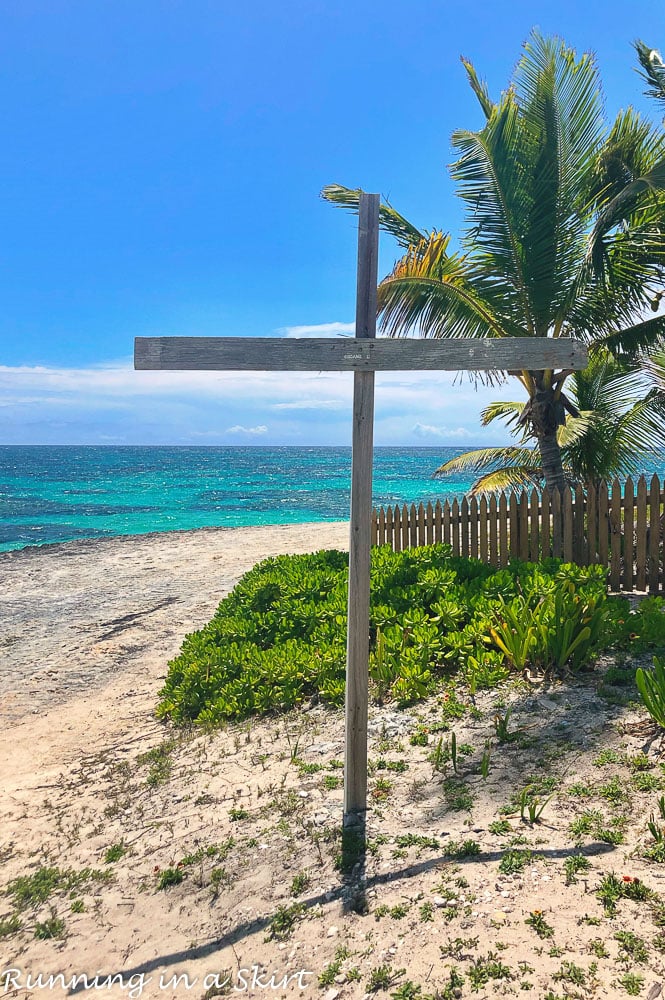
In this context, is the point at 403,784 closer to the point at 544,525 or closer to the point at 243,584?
the point at 243,584

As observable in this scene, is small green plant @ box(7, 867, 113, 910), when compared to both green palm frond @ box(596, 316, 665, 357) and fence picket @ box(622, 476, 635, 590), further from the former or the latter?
green palm frond @ box(596, 316, 665, 357)

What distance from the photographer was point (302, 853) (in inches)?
146

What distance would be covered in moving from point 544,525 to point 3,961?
824cm

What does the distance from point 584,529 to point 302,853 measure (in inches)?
285

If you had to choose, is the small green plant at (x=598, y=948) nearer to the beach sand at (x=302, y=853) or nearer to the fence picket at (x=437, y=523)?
the beach sand at (x=302, y=853)

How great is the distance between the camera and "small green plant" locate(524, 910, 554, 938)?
2.75 m

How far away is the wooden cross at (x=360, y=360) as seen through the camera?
144 inches

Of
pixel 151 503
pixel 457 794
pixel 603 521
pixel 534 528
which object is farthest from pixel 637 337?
pixel 151 503

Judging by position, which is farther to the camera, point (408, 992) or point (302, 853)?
point (302, 853)

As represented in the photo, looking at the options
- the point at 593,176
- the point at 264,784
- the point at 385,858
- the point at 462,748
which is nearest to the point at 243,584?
the point at 264,784

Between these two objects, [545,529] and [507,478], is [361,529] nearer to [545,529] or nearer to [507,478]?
[545,529]

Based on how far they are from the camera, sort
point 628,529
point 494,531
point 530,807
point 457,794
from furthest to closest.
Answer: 1. point 494,531
2. point 628,529
3. point 457,794
4. point 530,807

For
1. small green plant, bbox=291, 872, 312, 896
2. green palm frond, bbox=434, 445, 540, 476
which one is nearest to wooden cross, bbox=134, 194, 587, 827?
small green plant, bbox=291, 872, 312, 896

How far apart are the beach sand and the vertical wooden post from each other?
15.3 inches
